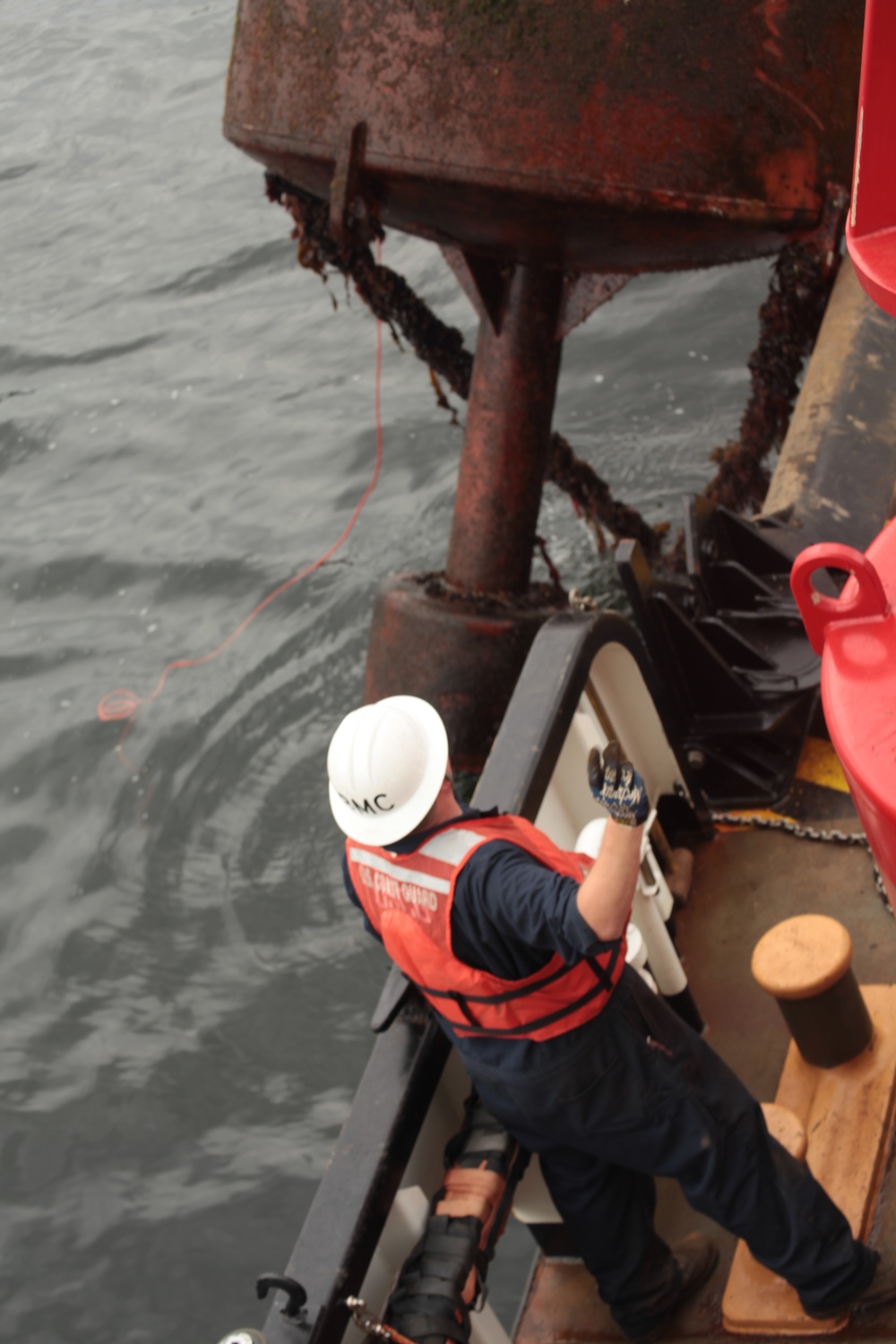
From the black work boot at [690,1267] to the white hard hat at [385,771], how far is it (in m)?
1.38

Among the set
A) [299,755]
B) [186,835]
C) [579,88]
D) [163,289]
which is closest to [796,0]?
[579,88]

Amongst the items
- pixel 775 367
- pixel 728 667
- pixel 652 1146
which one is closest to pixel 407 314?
pixel 775 367

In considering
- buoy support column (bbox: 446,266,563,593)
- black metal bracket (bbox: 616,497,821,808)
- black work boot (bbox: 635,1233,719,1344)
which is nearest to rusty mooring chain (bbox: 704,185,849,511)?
buoy support column (bbox: 446,266,563,593)

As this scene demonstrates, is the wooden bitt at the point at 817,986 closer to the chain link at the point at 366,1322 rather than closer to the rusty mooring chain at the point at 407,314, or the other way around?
the chain link at the point at 366,1322

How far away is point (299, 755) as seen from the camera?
6875mm

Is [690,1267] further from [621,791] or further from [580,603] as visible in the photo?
[580,603]

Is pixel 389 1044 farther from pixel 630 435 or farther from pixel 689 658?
pixel 630 435

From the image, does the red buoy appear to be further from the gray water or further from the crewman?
the gray water

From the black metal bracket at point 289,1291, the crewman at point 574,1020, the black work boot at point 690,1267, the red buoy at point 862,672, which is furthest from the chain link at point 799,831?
the black metal bracket at point 289,1291

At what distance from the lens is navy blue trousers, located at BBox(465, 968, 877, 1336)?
105 inches

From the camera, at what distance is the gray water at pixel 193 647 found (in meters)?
5.26

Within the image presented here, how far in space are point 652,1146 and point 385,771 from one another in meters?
1.00

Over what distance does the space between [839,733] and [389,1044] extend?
1374mm

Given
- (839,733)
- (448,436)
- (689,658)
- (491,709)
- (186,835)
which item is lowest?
(186,835)
